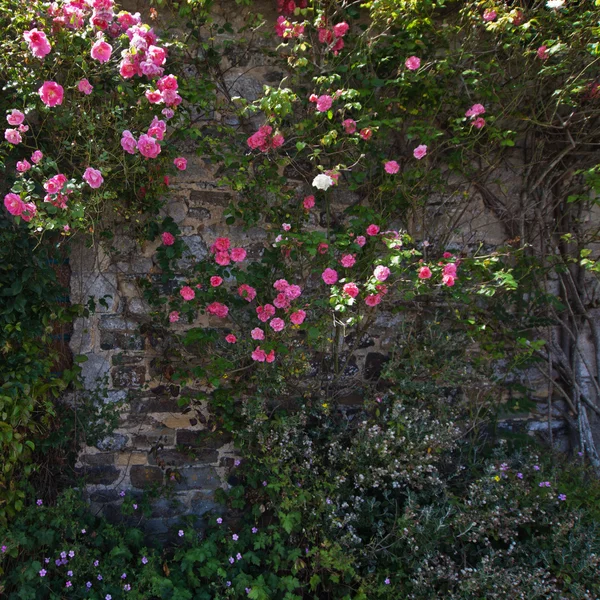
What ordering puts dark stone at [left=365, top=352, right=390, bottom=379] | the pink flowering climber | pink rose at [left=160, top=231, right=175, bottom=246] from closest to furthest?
the pink flowering climber
pink rose at [left=160, top=231, right=175, bottom=246]
dark stone at [left=365, top=352, right=390, bottom=379]

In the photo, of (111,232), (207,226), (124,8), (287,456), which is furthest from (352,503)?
(124,8)

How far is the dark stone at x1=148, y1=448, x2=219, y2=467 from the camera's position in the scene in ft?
10.9

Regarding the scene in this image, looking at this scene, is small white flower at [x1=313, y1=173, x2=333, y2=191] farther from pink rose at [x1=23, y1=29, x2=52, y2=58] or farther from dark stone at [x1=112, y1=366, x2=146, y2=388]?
dark stone at [x1=112, y1=366, x2=146, y2=388]

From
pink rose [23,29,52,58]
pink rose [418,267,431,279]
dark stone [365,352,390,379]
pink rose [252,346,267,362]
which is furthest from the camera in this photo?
dark stone [365,352,390,379]

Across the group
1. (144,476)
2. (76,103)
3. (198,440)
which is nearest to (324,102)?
(76,103)

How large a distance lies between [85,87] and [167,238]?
900 millimetres

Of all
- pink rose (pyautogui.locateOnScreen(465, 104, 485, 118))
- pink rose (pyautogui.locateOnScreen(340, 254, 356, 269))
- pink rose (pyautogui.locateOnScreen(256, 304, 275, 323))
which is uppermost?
pink rose (pyautogui.locateOnScreen(465, 104, 485, 118))

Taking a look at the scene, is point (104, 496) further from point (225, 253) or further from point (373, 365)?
point (373, 365)

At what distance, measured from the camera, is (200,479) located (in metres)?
3.33

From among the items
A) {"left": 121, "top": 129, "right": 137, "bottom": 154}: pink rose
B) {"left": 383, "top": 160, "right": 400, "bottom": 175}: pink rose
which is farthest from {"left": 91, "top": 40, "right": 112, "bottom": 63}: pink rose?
{"left": 383, "top": 160, "right": 400, "bottom": 175}: pink rose

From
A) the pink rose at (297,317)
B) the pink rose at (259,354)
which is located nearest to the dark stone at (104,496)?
the pink rose at (259,354)

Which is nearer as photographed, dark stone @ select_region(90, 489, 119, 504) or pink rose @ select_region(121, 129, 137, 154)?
pink rose @ select_region(121, 129, 137, 154)

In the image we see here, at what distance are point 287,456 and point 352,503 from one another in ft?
1.48

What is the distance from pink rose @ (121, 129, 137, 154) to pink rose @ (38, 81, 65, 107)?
336 millimetres
